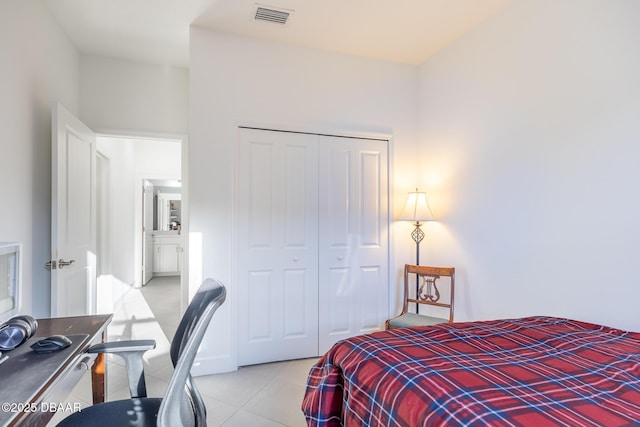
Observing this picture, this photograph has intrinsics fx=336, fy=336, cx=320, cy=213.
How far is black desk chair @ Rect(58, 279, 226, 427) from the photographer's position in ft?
3.29

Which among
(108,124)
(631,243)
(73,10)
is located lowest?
(631,243)

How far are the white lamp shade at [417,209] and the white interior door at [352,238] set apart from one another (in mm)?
217

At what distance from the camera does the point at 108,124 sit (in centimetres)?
317

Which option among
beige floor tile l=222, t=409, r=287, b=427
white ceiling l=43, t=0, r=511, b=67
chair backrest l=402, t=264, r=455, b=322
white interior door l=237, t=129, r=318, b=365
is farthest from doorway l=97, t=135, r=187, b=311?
chair backrest l=402, t=264, r=455, b=322

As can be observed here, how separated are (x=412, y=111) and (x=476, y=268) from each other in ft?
5.36

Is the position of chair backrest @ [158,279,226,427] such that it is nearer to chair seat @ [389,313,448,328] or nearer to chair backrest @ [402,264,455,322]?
chair seat @ [389,313,448,328]

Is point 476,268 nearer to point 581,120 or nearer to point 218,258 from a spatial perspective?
point 581,120

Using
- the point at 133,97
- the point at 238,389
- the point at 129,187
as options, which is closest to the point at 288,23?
the point at 133,97

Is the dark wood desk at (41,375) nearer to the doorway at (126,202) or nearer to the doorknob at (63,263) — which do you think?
the doorknob at (63,263)

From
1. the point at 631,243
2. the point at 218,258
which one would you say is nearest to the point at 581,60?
the point at 631,243

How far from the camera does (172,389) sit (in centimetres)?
99

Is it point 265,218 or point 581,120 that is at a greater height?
point 581,120

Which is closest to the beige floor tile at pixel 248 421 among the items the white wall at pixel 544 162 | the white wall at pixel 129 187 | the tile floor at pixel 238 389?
the tile floor at pixel 238 389

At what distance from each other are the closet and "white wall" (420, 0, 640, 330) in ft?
2.21
